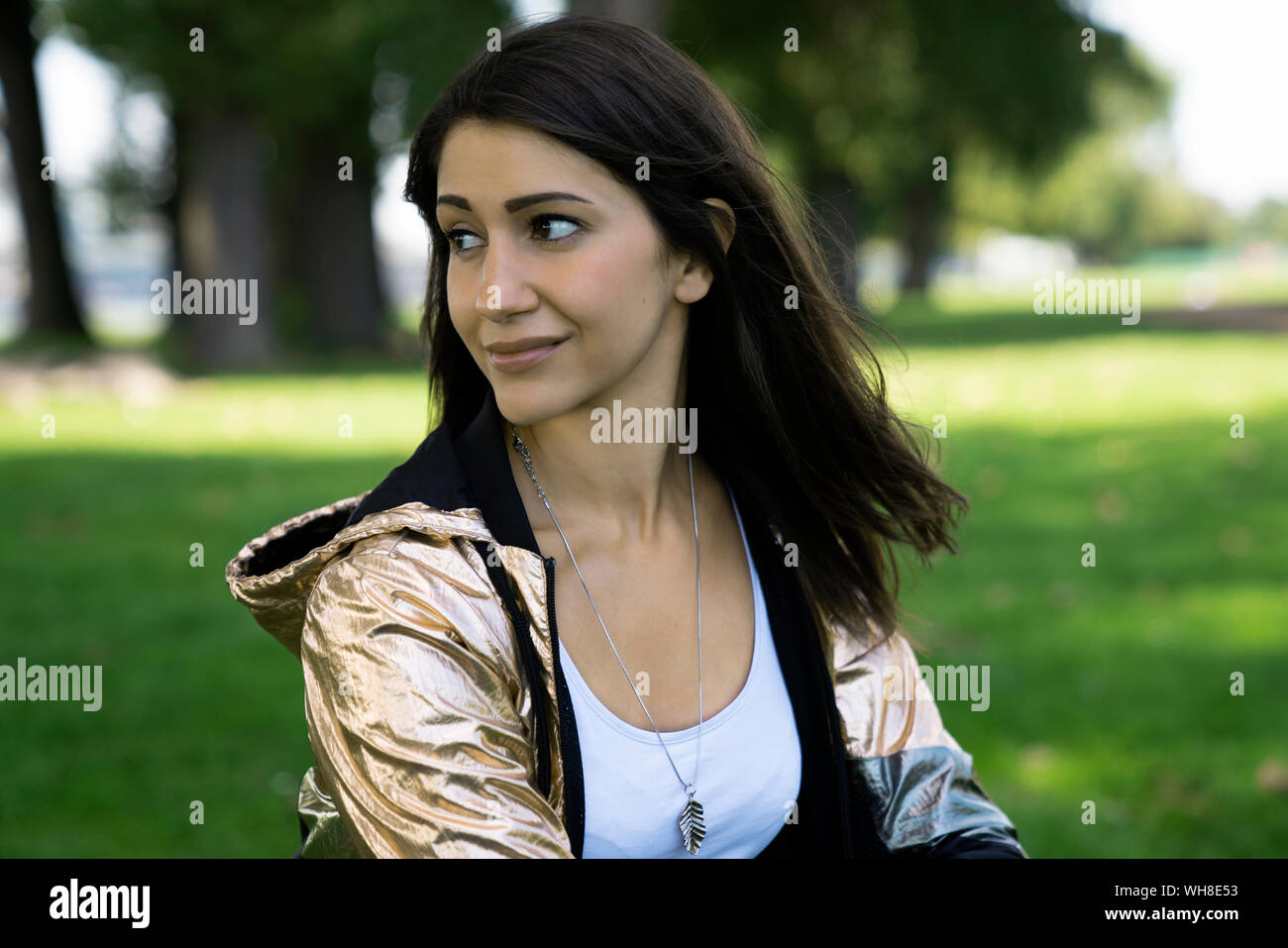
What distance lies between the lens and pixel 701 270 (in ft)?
8.16

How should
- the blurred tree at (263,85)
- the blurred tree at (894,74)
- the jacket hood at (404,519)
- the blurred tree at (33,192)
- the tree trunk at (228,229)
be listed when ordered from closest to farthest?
1. the jacket hood at (404,519)
2. the blurred tree at (263,85)
3. the tree trunk at (228,229)
4. the blurred tree at (33,192)
5. the blurred tree at (894,74)

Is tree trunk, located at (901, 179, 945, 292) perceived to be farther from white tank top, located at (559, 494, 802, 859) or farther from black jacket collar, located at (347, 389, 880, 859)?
white tank top, located at (559, 494, 802, 859)

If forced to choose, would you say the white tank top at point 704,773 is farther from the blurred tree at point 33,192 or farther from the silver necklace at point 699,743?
the blurred tree at point 33,192

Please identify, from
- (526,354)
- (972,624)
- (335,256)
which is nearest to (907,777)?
(526,354)

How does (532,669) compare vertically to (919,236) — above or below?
below

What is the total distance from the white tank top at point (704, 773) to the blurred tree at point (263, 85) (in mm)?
14947

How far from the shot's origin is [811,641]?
7.80 feet

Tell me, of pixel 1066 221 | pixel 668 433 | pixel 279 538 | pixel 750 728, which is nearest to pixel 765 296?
pixel 668 433

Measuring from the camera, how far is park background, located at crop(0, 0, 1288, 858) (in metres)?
4.64

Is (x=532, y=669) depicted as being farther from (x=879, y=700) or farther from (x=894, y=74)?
(x=894, y=74)

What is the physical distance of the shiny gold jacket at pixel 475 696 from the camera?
183cm

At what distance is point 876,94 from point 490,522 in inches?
867

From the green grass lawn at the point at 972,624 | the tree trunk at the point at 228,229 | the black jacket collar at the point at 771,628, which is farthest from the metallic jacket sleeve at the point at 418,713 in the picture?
the tree trunk at the point at 228,229

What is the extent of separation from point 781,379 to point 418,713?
3.73ft
